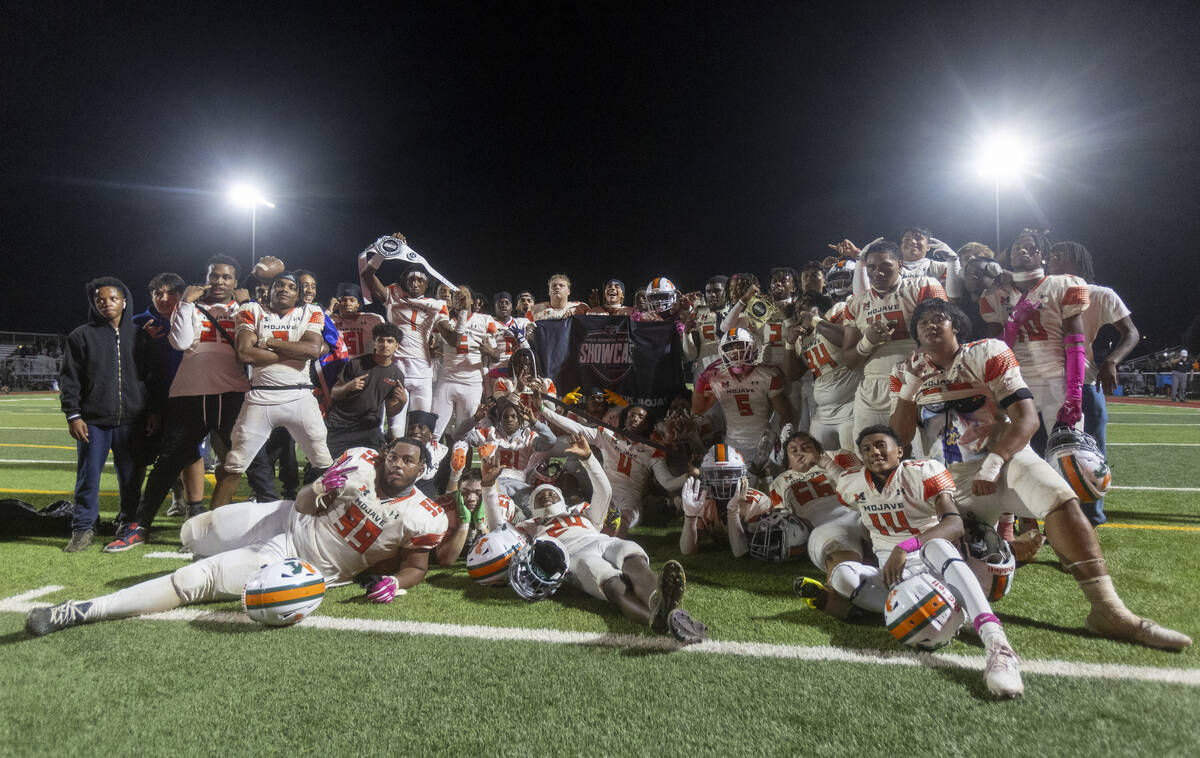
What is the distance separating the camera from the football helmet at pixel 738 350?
6.11m

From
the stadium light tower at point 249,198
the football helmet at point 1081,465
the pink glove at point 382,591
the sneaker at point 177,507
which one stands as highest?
the stadium light tower at point 249,198

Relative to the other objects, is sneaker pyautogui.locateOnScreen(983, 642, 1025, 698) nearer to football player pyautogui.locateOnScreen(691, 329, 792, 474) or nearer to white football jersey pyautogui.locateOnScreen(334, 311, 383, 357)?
football player pyautogui.locateOnScreen(691, 329, 792, 474)

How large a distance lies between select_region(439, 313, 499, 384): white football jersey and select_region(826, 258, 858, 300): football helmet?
12.8ft

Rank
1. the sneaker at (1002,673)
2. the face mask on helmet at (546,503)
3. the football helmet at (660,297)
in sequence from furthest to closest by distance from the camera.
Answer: the football helmet at (660,297), the face mask on helmet at (546,503), the sneaker at (1002,673)

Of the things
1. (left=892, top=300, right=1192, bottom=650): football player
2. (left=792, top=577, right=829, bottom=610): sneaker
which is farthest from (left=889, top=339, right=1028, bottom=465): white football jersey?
(left=792, top=577, right=829, bottom=610): sneaker

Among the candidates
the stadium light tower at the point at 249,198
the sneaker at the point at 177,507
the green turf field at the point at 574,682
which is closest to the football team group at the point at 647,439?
the green turf field at the point at 574,682

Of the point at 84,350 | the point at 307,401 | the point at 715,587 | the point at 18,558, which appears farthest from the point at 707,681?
the point at 84,350

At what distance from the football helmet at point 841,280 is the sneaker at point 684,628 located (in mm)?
4497

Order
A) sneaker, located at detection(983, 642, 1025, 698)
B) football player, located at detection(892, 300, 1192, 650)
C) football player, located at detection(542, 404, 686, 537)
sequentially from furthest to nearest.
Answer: football player, located at detection(542, 404, 686, 537) → football player, located at detection(892, 300, 1192, 650) → sneaker, located at detection(983, 642, 1025, 698)

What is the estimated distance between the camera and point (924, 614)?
3014mm

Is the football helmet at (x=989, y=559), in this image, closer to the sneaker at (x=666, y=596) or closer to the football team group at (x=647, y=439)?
the football team group at (x=647, y=439)

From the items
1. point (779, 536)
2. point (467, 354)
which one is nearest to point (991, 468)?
point (779, 536)

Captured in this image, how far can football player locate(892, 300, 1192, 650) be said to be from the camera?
3.22 meters

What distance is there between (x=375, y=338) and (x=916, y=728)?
5683 millimetres
